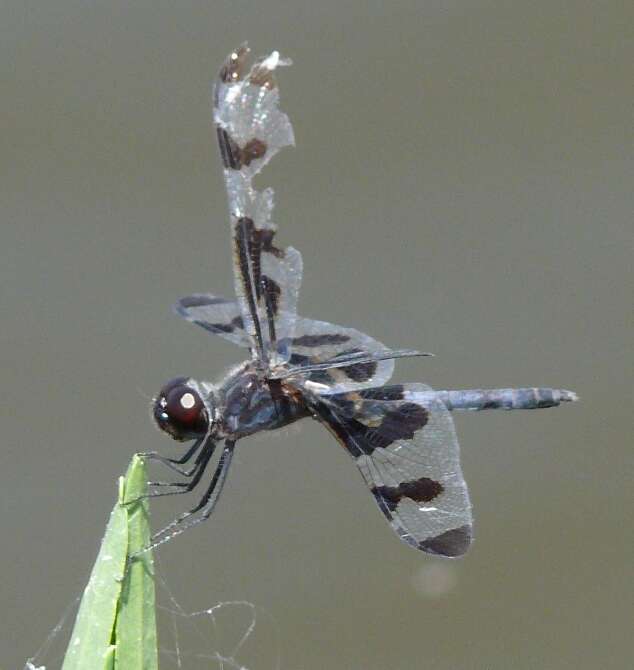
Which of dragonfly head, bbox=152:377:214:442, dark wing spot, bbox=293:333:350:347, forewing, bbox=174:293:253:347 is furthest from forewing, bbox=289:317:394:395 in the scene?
dragonfly head, bbox=152:377:214:442

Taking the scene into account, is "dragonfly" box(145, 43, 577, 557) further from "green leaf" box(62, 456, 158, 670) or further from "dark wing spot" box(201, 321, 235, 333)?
"green leaf" box(62, 456, 158, 670)

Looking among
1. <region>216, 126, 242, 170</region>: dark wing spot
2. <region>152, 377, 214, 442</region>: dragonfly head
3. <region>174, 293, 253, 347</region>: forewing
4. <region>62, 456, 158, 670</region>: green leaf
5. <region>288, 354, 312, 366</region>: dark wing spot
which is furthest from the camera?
<region>174, 293, 253, 347</region>: forewing

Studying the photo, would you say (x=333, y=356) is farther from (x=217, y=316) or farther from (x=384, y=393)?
(x=217, y=316)

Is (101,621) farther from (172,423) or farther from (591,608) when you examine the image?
(591,608)

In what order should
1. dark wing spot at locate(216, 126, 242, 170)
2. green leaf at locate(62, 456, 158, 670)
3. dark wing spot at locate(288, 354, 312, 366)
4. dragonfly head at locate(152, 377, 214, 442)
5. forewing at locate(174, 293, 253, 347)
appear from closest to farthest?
green leaf at locate(62, 456, 158, 670)
dragonfly head at locate(152, 377, 214, 442)
dark wing spot at locate(216, 126, 242, 170)
dark wing spot at locate(288, 354, 312, 366)
forewing at locate(174, 293, 253, 347)

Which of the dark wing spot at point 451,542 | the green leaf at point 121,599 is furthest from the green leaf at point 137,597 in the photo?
the dark wing spot at point 451,542

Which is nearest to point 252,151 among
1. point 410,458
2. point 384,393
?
point 384,393

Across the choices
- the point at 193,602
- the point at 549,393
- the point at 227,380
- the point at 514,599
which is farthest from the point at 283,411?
the point at 514,599

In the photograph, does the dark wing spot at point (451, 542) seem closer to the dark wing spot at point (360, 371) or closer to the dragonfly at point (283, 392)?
the dragonfly at point (283, 392)
